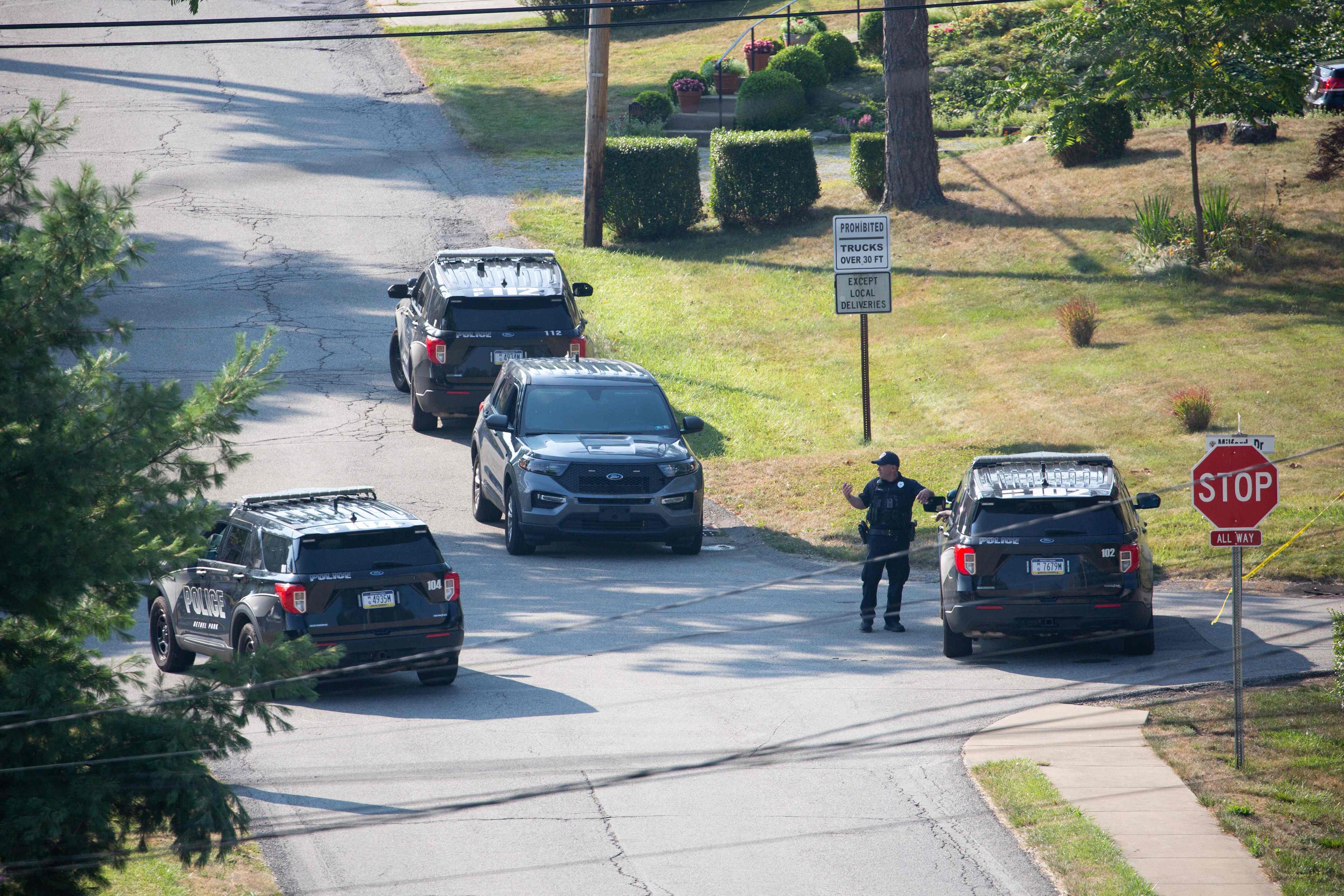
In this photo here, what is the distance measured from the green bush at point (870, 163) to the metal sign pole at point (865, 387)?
10292 millimetres

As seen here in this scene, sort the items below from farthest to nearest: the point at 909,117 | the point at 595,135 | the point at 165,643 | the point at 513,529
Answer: the point at 595,135
the point at 909,117
the point at 513,529
the point at 165,643

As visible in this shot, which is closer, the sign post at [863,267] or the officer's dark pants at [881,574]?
the officer's dark pants at [881,574]

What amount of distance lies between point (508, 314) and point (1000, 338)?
857cm

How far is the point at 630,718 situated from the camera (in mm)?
11008

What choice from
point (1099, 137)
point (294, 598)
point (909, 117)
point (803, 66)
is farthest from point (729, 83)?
point (294, 598)

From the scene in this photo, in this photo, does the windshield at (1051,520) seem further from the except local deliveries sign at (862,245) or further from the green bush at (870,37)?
the green bush at (870,37)

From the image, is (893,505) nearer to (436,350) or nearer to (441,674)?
(441,674)

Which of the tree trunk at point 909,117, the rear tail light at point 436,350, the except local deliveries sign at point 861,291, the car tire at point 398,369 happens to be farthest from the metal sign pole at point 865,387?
the tree trunk at point 909,117

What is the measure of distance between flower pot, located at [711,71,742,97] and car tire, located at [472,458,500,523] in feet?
74.4

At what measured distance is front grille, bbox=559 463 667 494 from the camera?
16.1 metres

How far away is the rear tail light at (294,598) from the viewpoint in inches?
440

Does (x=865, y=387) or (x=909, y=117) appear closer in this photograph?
(x=865, y=387)

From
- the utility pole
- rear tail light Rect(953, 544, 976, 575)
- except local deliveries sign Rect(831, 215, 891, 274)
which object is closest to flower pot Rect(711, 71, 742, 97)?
the utility pole

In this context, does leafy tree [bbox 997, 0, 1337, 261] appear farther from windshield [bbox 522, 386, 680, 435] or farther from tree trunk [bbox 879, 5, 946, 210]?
windshield [bbox 522, 386, 680, 435]
